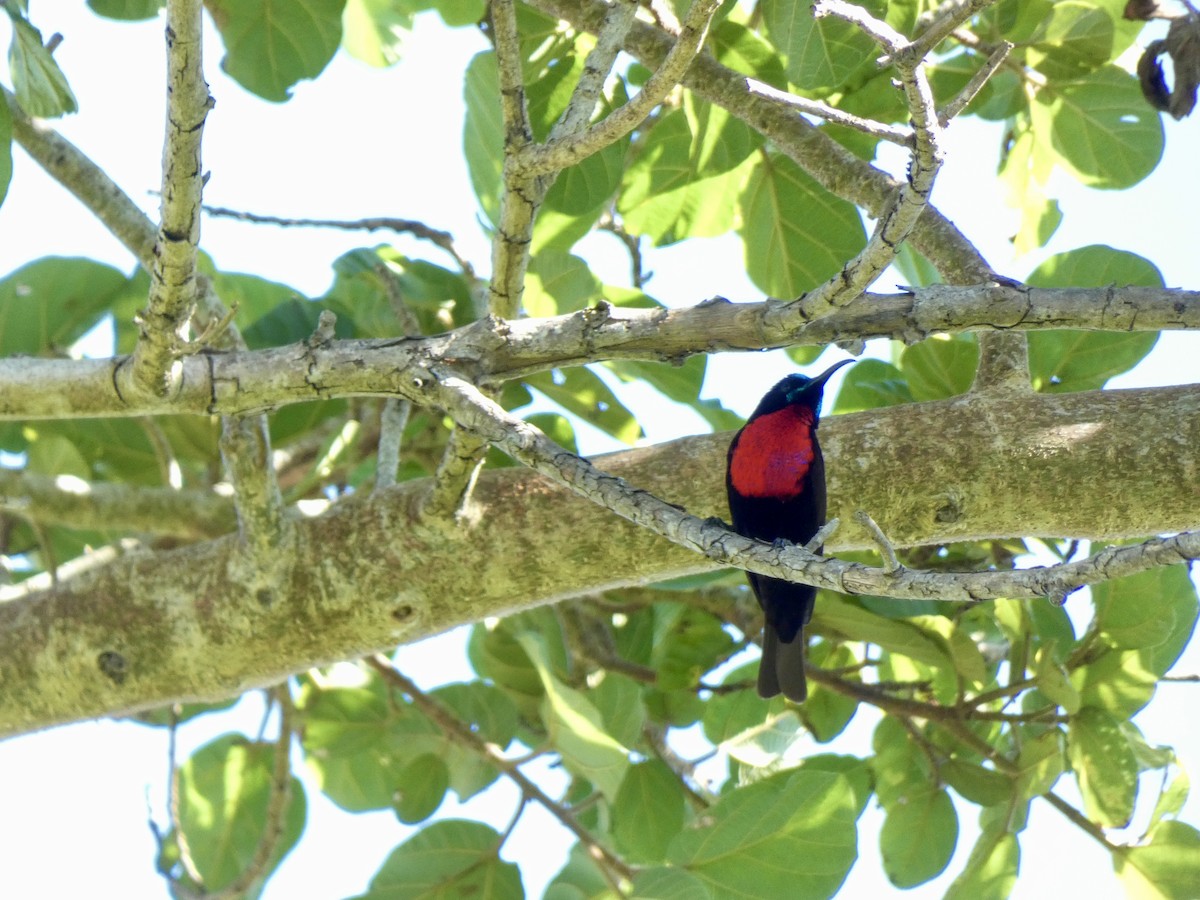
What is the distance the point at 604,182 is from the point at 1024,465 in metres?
1.23

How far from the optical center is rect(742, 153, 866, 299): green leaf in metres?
3.18

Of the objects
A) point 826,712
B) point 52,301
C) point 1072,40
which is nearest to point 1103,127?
point 1072,40

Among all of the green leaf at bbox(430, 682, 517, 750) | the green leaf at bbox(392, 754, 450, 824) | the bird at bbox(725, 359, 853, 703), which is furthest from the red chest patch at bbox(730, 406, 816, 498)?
the green leaf at bbox(392, 754, 450, 824)

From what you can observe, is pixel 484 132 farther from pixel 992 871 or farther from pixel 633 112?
pixel 992 871

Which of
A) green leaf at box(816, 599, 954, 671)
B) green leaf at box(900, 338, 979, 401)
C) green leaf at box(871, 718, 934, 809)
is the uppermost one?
green leaf at box(900, 338, 979, 401)

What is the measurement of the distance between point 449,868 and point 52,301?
7.38 ft

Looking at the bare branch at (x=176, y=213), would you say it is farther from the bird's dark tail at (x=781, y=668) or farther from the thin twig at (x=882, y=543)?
the bird's dark tail at (x=781, y=668)

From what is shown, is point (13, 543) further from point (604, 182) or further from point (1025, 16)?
point (1025, 16)

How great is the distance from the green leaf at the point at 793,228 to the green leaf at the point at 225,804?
7.90 feet

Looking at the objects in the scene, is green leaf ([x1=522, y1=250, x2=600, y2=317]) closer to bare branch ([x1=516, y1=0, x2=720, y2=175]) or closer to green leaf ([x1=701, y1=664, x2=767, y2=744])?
bare branch ([x1=516, y1=0, x2=720, y2=175])

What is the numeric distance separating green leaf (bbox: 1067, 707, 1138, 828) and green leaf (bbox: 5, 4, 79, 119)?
2792 mm

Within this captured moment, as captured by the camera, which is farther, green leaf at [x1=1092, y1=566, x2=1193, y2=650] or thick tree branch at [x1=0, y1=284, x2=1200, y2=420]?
green leaf at [x1=1092, y1=566, x2=1193, y2=650]

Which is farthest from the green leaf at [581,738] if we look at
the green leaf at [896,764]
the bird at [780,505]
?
the green leaf at [896,764]

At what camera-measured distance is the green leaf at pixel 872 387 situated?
326 centimetres
